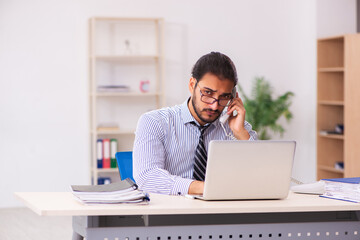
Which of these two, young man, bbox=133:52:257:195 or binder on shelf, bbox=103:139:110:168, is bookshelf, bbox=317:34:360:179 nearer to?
binder on shelf, bbox=103:139:110:168

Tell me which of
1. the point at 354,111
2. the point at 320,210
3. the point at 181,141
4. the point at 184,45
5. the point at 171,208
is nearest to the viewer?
the point at 171,208

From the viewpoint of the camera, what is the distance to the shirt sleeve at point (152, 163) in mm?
2693

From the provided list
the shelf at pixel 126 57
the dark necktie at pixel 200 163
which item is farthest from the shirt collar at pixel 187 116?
the shelf at pixel 126 57

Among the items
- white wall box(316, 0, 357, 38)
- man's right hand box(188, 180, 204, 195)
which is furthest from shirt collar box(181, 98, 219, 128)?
white wall box(316, 0, 357, 38)

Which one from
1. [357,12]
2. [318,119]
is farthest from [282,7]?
[318,119]

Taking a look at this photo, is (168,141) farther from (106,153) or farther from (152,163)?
(106,153)

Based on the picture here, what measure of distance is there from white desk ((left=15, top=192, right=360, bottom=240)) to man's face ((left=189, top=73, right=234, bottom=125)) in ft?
1.84

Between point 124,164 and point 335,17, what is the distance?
464 centimetres

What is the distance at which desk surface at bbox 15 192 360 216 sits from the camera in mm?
2188

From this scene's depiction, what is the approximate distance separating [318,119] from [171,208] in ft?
16.9

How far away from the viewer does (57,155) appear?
675 cm

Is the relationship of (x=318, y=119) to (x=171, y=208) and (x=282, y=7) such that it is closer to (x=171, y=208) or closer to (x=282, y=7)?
(x=282, y=7)

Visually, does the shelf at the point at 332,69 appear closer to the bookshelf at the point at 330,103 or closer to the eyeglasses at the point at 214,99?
the bookshelf at the point at 330,103

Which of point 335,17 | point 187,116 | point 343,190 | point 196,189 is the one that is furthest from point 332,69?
point 196,189
